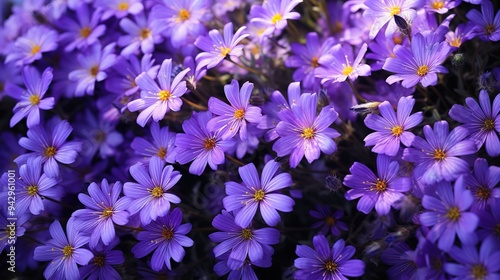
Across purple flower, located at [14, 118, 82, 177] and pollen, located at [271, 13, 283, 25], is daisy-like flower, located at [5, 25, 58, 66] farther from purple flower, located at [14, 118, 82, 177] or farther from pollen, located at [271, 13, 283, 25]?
pollen, located at [271, 13, 283, 25]

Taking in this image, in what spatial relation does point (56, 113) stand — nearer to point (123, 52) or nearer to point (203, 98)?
point (123, 52)

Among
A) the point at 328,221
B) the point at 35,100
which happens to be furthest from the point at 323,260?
the point at 35,100

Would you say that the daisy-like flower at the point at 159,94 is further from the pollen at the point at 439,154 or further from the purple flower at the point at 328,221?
the pollen at the point at 439,154

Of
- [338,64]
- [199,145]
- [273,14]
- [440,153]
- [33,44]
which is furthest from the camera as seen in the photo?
[33,44]

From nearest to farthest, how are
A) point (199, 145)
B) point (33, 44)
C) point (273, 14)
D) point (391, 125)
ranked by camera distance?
point (391, 125), point (199, 145), point (273, 14), point (33, 44)

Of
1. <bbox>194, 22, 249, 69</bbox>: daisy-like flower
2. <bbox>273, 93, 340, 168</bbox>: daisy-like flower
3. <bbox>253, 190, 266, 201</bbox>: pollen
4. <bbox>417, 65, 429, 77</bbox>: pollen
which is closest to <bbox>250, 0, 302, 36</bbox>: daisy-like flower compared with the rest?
<bbox>194, 22, 249, 69</bbox>: daisy-like flower

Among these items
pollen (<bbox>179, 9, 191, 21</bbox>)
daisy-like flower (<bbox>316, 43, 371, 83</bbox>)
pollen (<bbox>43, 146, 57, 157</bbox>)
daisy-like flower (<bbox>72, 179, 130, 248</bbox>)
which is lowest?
daisy-like flower (<bbox>72, 179, 130, 248</bbox>)

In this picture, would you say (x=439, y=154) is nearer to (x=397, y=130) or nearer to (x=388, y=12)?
(x=397, y=130)
